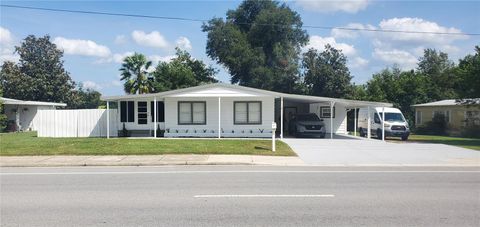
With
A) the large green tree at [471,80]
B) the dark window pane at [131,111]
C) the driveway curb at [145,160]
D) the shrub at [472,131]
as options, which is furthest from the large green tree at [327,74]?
the driveway curb at [145,160]

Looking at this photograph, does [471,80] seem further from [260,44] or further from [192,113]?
[260,44]

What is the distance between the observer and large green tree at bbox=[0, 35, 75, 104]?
55.4 m

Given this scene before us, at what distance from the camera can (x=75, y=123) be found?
3006cm

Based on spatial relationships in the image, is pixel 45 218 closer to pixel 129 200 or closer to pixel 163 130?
pixel 129 200

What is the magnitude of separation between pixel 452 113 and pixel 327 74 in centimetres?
1525

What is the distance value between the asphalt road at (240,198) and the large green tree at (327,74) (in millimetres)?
40289

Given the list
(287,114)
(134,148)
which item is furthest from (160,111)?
(287,114)

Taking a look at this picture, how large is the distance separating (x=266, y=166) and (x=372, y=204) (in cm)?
737

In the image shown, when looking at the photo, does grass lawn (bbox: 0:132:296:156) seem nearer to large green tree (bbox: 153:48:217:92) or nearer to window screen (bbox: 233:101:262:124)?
window screen (bbox: 233:101:262:124)

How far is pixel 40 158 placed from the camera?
57.9 ft

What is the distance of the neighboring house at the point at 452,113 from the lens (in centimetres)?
3944

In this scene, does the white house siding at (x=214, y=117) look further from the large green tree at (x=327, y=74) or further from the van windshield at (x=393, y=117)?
the large green tree at (x=327, y=74)

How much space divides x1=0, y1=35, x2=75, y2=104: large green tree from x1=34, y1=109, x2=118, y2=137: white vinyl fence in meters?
28.7

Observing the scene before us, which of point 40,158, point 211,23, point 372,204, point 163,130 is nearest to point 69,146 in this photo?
point 40,158
